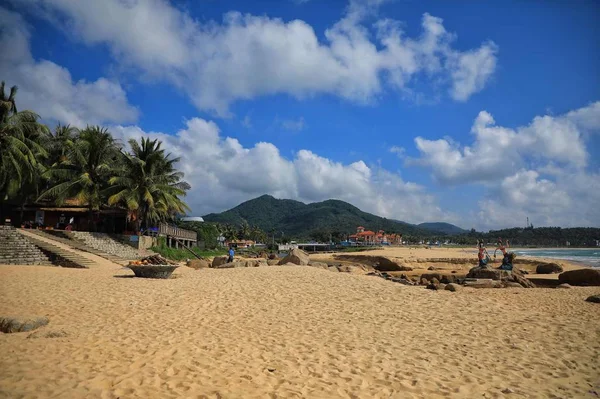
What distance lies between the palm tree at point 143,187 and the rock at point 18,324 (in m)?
23.1

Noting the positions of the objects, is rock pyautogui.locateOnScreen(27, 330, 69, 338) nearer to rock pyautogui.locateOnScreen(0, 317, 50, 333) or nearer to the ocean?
rock pyautogui.locateOnScreen(0, 317, 50, 333)

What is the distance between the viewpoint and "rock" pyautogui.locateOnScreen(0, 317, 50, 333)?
6641mm

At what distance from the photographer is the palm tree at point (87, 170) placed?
29141 millimetres

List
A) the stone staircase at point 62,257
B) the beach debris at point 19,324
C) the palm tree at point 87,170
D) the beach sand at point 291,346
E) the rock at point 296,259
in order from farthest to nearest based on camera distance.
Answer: the palm tree at point 87,170, the rock at point 296,259, the stone staircase at point 62,257, the beach debris at point 19,324, the beach sand at point 291,346

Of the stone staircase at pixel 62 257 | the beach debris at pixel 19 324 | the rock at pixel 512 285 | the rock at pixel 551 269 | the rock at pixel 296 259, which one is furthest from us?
the rock at pixel 551 269

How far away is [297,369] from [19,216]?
132 ft

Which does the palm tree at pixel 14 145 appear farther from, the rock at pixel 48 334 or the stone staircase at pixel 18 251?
the rock at pixel 48 334

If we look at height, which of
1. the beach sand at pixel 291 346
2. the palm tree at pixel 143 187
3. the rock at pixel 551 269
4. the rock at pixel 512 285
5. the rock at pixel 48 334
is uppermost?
the palm tree at pixel 143 187

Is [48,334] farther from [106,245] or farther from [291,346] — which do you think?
[106,245]

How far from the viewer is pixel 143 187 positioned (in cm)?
3003

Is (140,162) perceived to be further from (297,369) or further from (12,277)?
(297,369)

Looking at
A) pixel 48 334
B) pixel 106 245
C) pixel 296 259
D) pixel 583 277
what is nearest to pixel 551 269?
pixel 583 277

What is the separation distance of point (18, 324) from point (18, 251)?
609 inches

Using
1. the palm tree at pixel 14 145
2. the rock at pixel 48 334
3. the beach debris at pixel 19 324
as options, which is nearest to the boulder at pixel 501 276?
the rock at pixel 48 334
